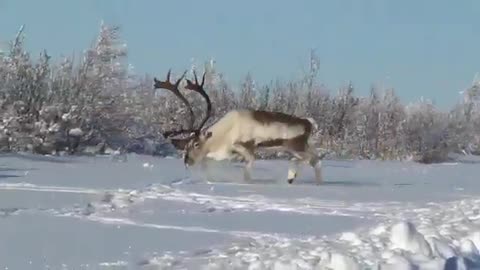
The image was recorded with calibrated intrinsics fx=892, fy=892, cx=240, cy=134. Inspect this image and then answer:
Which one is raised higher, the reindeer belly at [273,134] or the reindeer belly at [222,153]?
the reindeer belly at [273,134]

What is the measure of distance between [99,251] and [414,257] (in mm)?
2498

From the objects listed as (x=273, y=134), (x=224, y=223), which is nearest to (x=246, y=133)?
(x=273, y=134)

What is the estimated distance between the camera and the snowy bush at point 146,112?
1069 inches

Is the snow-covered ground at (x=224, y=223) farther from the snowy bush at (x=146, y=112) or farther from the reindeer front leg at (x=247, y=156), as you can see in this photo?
the snowy bush at (x=146, y=112)

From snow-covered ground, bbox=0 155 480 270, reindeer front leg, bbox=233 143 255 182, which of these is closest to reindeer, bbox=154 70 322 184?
reindeer front leg, bbox=233 143 255 182

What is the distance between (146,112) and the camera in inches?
1499

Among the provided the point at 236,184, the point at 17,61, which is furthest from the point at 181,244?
the point at 17,61

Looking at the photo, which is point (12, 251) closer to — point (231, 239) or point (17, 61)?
point (231, 239)

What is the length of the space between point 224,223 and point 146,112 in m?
28.8

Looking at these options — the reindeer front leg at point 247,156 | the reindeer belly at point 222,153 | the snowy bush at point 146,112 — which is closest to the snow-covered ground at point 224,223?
the reindeer front leg at point 247,156

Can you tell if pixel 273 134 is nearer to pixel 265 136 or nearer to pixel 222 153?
pixel 265 136

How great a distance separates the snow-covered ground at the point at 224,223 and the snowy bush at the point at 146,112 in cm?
988

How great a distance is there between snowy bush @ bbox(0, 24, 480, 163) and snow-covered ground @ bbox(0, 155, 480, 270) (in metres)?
9.88

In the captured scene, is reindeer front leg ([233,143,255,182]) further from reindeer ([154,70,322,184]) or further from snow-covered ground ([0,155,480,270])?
snow-covered ground ([0,155,480,270])
